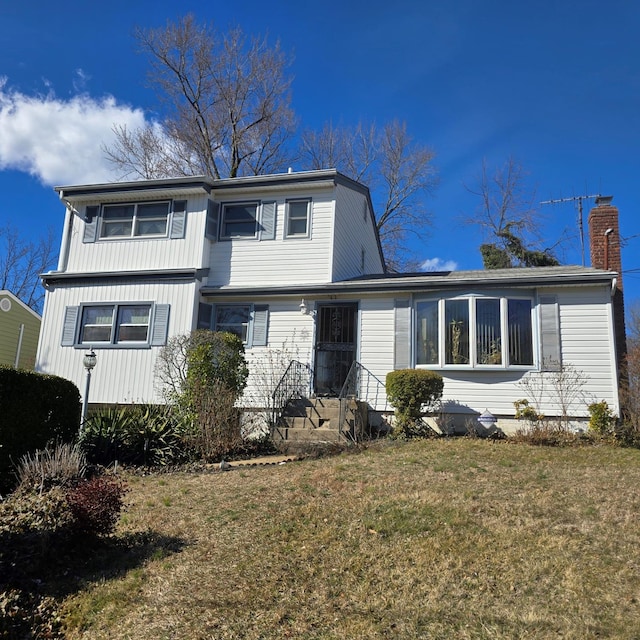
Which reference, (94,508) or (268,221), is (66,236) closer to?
(268,221)

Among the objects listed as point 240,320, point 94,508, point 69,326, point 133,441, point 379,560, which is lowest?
point 379,560

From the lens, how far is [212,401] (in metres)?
10.2

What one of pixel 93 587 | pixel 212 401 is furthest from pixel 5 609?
pixel 212 401

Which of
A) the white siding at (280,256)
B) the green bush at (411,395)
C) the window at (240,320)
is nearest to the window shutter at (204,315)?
the window at (240,320)

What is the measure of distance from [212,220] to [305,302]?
11.7ft

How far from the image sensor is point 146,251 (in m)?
14.6

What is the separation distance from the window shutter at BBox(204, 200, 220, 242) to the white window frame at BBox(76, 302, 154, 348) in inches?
93.7

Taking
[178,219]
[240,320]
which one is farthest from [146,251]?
[240,320]

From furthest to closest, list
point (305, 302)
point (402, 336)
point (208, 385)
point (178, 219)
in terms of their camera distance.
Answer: point (178, 219) < point (305, 302) < point (402, 336) < point (208, 385)

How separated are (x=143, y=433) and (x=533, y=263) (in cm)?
1918

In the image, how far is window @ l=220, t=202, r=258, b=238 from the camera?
14.6m

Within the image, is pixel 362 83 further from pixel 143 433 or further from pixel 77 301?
pixel 143 433

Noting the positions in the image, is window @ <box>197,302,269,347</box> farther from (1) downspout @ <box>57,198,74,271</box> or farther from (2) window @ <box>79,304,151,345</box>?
(1) downspout @ <box>57,198,74,271</box>

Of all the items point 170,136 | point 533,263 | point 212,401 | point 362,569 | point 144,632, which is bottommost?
point 144,632
